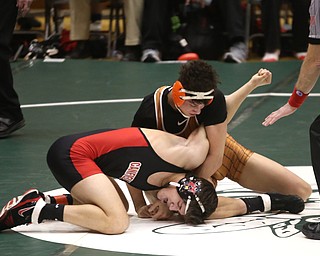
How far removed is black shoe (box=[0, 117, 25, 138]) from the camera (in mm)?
6844

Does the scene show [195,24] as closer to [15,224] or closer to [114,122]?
[114,122]

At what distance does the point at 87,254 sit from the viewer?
431cm

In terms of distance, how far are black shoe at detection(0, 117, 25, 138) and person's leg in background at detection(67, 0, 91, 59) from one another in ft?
10.5

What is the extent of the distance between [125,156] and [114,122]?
244 cm

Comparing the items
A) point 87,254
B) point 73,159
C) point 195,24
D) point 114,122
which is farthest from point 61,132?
point 195,24

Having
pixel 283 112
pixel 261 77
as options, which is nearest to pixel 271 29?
pixel 261 77

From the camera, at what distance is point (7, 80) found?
6.85m

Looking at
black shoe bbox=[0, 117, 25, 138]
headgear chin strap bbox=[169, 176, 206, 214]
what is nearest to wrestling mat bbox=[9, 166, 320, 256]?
headgear chin strap bbox=[169, 176, 206, 214]

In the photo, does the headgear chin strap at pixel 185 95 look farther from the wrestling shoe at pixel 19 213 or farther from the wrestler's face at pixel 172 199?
the wrestling shoe at pixel 19 213

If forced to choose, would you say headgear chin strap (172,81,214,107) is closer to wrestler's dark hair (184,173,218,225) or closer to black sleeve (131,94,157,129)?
black sleeve (131,94,157,129)

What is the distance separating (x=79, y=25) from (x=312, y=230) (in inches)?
237

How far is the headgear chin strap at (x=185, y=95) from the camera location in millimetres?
4637

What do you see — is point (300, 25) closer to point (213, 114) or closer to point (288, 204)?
point (288, 204)

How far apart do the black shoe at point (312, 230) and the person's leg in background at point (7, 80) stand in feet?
9.69
